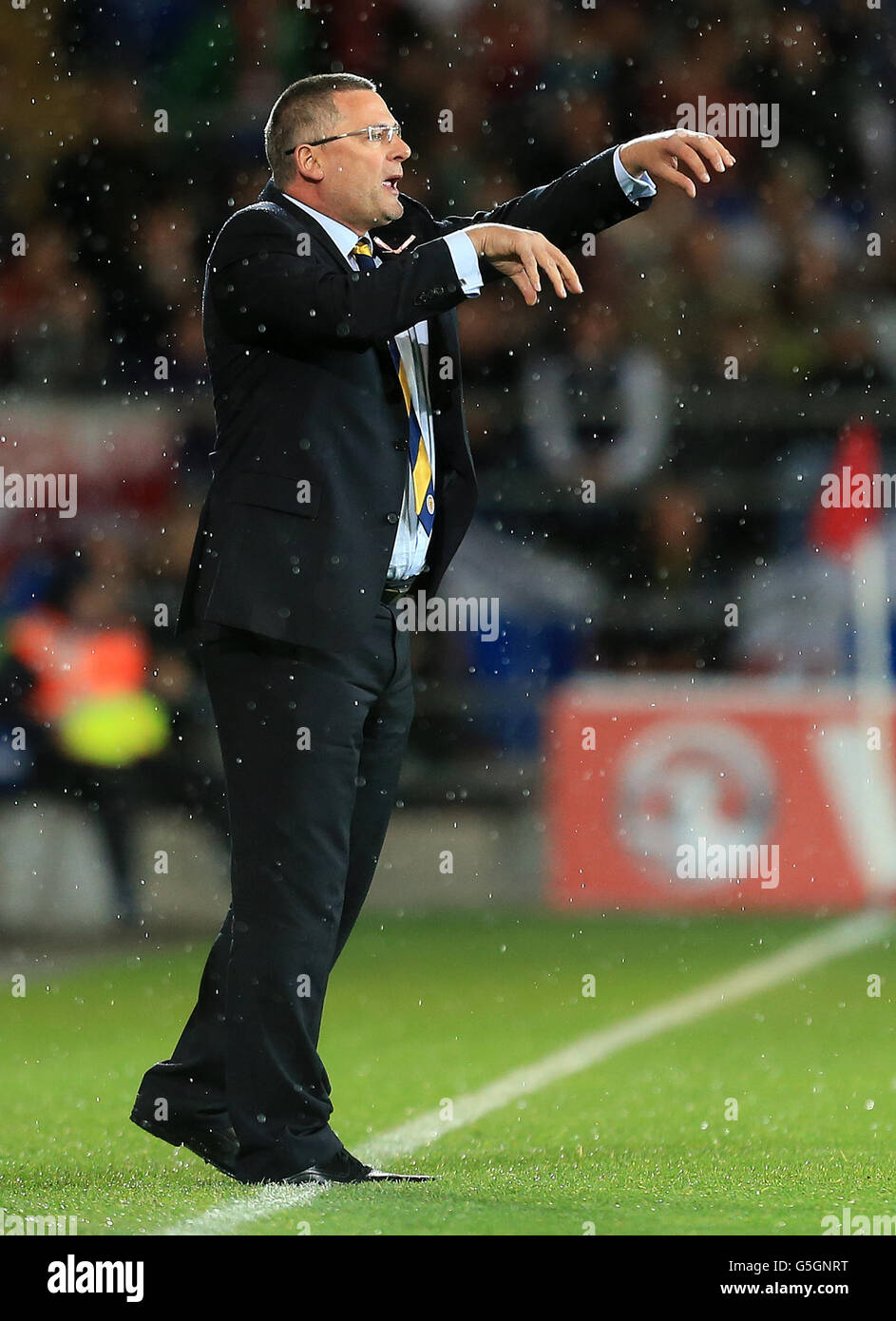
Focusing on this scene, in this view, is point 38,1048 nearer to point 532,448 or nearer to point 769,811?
point 769,811

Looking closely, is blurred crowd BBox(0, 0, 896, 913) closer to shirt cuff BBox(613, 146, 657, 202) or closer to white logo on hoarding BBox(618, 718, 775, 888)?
white logo on hoarding BBox(618, 718, 775, 888)

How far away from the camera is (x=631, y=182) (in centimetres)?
405

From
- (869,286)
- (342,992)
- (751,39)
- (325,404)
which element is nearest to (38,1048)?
(342,992)

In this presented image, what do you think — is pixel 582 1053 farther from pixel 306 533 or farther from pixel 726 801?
pixel 726 801

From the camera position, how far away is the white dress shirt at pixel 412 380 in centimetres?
396

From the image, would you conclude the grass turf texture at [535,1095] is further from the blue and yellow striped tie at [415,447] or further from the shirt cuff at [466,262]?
the shirt cuff at [466,262]

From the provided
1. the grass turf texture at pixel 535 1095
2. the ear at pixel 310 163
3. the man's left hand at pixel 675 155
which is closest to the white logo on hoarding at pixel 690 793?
the grass turf texture at pixel 535 1095

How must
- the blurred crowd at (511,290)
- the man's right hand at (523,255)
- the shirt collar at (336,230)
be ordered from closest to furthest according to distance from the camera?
the man's right hand at (523,255) < the shirt collar at (336,230) < the blurred crowd at (511,290)

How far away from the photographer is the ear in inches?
155

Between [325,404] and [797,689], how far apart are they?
5.88 meters

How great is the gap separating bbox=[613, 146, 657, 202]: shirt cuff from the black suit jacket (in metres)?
0.48

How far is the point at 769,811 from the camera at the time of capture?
916 centimetres

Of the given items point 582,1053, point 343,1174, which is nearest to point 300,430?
point 343,1174

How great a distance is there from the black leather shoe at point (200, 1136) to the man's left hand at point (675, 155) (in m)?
1.90
